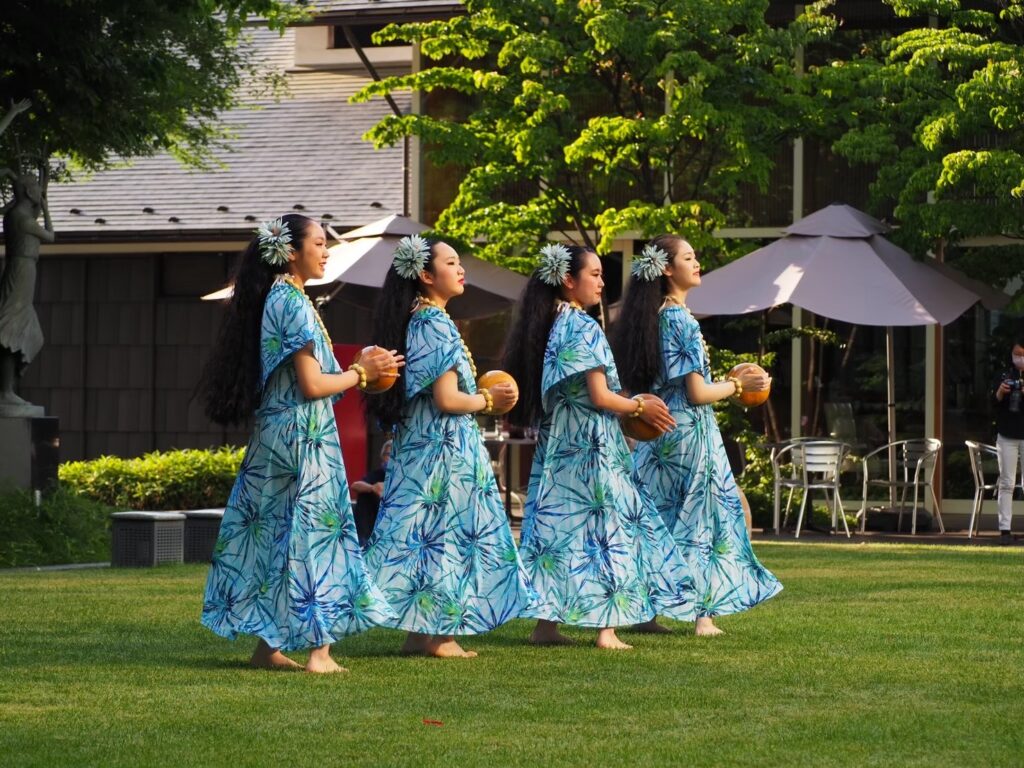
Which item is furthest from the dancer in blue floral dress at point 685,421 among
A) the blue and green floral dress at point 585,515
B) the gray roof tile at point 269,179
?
the gray roof tile at point 269,179

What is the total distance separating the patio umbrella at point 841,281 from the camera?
54.8 feet

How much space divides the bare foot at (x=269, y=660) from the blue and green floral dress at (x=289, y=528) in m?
0.23

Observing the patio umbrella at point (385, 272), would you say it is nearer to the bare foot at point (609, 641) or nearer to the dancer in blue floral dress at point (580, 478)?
the dancer in blue floral dress at point (580, 478)

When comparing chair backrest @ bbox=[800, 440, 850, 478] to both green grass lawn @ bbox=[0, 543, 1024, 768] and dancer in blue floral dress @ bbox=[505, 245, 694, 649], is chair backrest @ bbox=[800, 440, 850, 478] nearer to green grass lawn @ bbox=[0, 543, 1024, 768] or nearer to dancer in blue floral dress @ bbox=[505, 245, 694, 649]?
green grass lawn @ bbox=[0, 543, 1024, 768]

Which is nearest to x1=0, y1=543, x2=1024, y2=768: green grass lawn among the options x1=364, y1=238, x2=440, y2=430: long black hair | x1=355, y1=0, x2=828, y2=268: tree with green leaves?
x1=364, y1=238, x2=440, y2=430: long black hair

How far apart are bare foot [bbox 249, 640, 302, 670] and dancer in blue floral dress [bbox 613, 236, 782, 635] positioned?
2.29 meters

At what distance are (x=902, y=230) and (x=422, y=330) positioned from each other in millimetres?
10756

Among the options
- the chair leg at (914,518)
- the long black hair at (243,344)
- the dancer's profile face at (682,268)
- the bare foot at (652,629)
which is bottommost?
the bare foot at (652,629)

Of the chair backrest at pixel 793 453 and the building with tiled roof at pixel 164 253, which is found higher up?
the building with tiled roof at pixel 164 253

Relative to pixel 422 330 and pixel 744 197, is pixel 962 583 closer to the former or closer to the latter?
pixel 422 330

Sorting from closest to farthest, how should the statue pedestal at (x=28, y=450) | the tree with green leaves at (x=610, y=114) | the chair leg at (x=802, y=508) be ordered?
the statue pedestal at (x=28, y=450) < the chair leg at (x=802, y=508) < the tree with green leaves at (x=610, y=114)

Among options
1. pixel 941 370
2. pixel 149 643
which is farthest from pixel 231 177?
pixel 149 643

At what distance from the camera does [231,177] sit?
2484 cm

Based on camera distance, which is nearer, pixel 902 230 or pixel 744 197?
pixel 902 230
